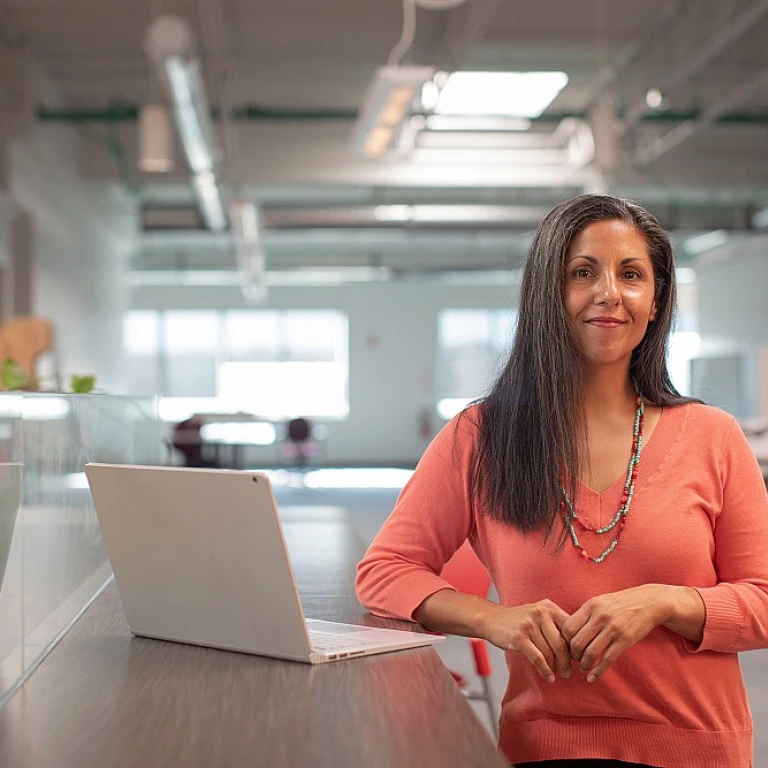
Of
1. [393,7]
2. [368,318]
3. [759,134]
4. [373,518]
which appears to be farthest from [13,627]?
[368,318]

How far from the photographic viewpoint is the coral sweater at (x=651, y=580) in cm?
156

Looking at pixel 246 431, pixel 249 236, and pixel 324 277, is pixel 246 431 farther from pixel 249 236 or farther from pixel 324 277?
pixel 249 236

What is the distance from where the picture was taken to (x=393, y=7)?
821cm

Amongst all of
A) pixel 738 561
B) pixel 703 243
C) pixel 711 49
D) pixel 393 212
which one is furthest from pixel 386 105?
pixel 703 243

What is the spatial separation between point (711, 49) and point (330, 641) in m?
7.23

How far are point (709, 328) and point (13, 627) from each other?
16.5 m

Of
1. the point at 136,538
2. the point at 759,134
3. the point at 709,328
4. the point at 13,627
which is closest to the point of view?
the point at 13,627

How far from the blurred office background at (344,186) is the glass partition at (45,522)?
63 mm

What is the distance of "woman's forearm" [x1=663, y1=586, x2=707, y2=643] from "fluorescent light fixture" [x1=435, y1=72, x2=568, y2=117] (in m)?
5.81

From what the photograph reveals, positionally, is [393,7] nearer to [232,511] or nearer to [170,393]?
[232,511]

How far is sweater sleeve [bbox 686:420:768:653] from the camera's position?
4.99ft

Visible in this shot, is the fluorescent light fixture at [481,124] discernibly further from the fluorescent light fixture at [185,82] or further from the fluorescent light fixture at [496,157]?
the fluorescent light fixture at [185,82]

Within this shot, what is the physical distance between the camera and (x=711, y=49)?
7750mm

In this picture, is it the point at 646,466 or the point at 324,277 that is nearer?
the point at 646,466
